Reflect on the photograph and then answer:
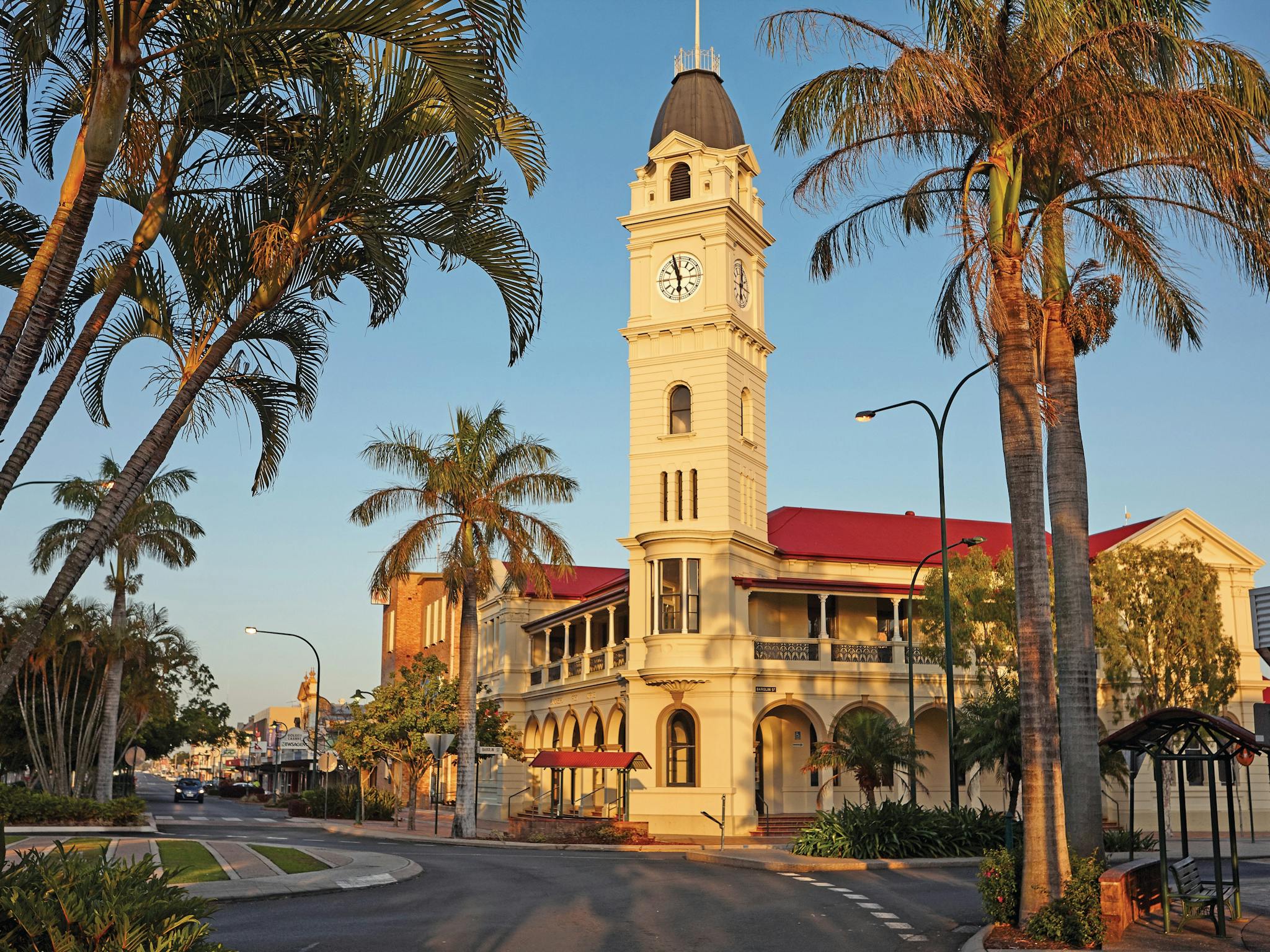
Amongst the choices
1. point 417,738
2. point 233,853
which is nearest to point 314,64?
point 233,853

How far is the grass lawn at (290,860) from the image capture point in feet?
68.2

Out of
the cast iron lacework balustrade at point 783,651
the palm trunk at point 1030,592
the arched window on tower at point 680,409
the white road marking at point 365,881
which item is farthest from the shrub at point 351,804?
the palm trunk at point 1030,592

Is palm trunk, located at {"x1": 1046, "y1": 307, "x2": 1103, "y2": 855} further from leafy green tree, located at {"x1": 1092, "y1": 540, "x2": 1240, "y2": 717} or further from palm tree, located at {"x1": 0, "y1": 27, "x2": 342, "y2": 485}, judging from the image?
leafy green tree, located at {"x1": 1092, "y1": 540, "x2": 1240, "y2": 717}

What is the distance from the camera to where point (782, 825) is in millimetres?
39000

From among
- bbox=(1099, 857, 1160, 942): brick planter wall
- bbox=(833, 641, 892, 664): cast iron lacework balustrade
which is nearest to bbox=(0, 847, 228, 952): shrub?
bbox=(1099, 857, 1160, 942): brick planter wall

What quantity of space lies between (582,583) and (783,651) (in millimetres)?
17490

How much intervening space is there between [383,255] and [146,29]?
105 inches

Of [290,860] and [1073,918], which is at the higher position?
[1073,918]

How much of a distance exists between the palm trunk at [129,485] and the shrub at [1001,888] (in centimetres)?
967

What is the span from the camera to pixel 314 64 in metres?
9.78

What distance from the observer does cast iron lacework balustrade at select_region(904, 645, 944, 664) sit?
38688 millimetres

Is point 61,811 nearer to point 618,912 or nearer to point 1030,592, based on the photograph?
point 618,912

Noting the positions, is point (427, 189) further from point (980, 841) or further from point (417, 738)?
point (417, 738)

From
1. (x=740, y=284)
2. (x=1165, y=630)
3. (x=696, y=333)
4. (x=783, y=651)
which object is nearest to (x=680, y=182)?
(x=740, y=284)
